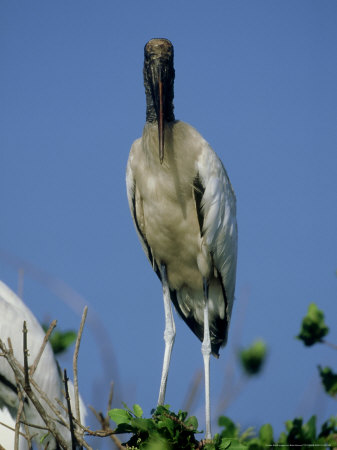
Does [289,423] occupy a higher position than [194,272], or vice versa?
[194,272]

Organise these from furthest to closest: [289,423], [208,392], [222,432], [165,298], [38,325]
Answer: [38,325] < [165,298] < [208,392] < [222,432] < [289,423]

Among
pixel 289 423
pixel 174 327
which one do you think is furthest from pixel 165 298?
pixel 289 423

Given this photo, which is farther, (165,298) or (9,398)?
(9,398)

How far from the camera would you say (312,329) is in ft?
10.2

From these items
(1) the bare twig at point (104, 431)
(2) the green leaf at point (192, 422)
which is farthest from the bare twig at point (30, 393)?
(2) the green leaf at point (192, 422)

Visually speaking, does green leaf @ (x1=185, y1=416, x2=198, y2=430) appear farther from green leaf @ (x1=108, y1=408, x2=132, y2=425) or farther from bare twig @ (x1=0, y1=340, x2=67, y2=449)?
bare twig @ (x1=0, y1=340, x2=67, y2=449)

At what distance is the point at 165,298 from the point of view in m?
4.21

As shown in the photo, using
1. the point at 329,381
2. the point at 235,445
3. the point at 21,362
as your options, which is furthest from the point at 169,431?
the point at 21,362

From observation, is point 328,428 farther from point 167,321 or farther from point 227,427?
point 167,321

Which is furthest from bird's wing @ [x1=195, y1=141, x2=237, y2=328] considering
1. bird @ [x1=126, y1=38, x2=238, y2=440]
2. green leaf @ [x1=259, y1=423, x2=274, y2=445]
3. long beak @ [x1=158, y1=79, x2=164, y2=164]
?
green leaf @ [x1=259, y1=423, x2=274, y2=445]

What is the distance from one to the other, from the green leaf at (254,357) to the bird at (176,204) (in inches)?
27.7

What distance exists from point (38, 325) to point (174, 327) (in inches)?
47.2

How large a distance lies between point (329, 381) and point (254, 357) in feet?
1.08

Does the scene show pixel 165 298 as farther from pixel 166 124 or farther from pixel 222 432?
pixel 222 432
